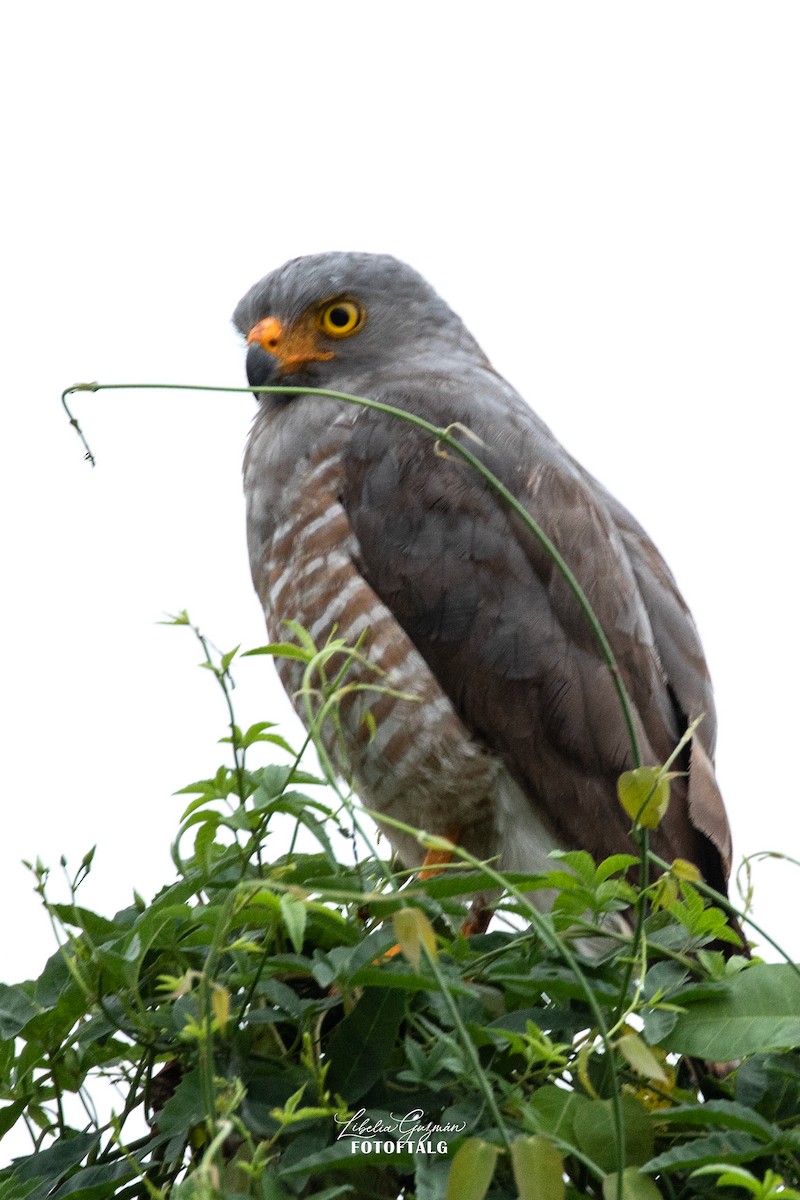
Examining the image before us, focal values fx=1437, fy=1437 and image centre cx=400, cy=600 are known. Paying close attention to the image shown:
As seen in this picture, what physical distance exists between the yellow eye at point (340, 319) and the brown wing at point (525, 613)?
0.66m

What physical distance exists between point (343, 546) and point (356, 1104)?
68.0 inches

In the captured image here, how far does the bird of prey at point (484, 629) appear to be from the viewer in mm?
3256

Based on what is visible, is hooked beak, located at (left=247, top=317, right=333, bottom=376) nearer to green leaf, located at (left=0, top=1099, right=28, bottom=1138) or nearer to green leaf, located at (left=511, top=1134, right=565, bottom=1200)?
green leaf, located at (left=0, top=1099, right=28, bottom=1138)

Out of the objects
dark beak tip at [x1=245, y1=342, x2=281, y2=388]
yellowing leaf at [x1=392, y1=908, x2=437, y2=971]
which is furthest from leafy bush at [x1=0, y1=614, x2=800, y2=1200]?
dark beak tip at [x1=245, y1=342, x2=281, y2=388]

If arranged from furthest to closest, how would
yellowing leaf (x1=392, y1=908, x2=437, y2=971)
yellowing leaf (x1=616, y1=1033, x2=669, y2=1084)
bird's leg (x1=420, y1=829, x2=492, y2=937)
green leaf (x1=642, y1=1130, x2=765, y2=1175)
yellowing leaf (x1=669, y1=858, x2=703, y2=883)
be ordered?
1. bird's leg (x1=420, y1=829, x2=492, y2=937)
2. yellowing leaf (x1=669, y1=858, x2=703, y2=883)
3. green leaf (x1=642, y1=1130, x2=765, y2=1175)
4. yellowing leaf (x1=616, y1=1033, x2=669, y2=1084)
5. yellowing leaf (x1=392, y1=908, x2=437, y2=971)

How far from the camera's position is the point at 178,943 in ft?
7.13

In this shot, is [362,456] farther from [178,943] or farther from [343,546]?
[178,943]

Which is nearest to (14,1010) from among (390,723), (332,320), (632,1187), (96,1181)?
(96,1181)

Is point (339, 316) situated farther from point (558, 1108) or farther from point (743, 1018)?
point (558, 1108)

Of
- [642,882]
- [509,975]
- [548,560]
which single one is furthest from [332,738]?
[642,882]

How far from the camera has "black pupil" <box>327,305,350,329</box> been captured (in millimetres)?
4152

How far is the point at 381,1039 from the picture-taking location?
195 cm

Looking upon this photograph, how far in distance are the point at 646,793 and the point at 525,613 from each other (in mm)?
1592

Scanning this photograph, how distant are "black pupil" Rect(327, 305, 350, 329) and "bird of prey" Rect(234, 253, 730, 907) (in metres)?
0.48
